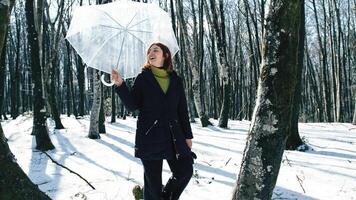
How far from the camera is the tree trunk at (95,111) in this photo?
1230 cm

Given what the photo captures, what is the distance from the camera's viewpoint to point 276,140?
368cm

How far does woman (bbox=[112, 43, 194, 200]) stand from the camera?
12.5 feet

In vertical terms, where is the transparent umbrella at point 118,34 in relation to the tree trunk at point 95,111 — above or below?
above

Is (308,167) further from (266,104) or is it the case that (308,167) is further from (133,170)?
(266,104)

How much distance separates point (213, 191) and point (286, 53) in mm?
2531

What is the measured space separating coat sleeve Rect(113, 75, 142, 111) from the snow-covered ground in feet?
5.91

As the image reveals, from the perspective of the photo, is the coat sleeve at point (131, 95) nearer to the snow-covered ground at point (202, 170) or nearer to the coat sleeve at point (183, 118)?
the coat sleeve at point (183, 118)

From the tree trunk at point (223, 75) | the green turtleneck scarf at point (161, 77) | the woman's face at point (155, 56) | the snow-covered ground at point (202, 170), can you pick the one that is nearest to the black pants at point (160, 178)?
the green turtleneck scarf at point (161, 77)

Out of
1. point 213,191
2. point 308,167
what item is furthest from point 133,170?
point 308,167

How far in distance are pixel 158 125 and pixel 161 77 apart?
50cm

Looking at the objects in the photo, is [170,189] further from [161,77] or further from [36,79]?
[36,79]

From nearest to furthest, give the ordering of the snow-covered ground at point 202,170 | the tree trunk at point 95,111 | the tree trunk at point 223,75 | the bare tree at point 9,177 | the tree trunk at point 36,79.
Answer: the bare tree at point 9,177 → the snow-covered ground at point 202,170 → the tree trunk at point 36,79 → the tree trunk at point 95,111 → the tree trunk at point 223,75

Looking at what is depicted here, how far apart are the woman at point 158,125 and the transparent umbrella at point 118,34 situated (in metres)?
0.46

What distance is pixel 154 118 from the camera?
12.7 feet
